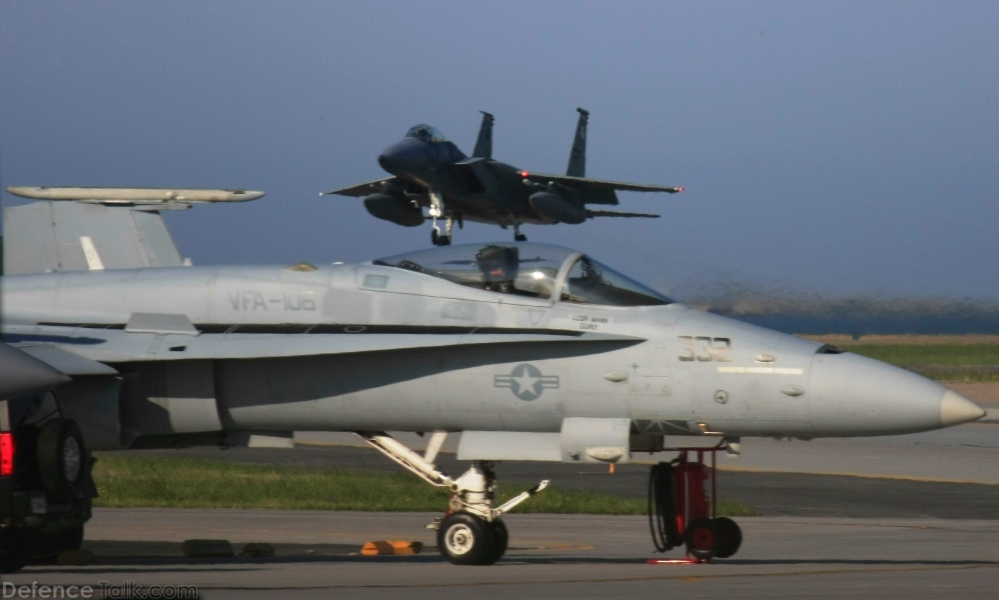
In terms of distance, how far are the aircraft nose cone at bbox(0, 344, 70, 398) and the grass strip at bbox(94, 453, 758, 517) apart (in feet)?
28.5

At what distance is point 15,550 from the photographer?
9.49 metres

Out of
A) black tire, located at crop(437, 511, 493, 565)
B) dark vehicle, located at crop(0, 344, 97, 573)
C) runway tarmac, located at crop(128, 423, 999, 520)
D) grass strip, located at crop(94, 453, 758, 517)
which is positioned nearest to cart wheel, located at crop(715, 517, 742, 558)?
black tire, located at crop(437, 511, 493, 565)

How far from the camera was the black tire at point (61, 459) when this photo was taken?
902 cm

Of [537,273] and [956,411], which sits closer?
[956,411]

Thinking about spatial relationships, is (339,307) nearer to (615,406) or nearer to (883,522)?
(615,406)

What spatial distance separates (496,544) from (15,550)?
11.4 ft

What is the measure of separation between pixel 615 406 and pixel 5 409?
13.9 ft

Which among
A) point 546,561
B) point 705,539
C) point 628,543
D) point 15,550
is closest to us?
point 15,550

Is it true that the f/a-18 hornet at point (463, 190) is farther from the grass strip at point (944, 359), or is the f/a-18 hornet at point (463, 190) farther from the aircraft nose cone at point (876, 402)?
the aircraft nose cone at point (876, 402)

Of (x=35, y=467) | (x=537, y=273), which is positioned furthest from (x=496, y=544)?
(x=35, y=467)

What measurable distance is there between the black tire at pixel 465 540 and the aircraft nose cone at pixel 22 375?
124 inches

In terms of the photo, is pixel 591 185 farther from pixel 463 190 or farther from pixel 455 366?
pixel 455 366

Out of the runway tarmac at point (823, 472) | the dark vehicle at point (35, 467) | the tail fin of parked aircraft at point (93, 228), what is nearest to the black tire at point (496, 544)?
the dark vehicle at point (35, 467)

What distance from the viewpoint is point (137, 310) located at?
1094cm
